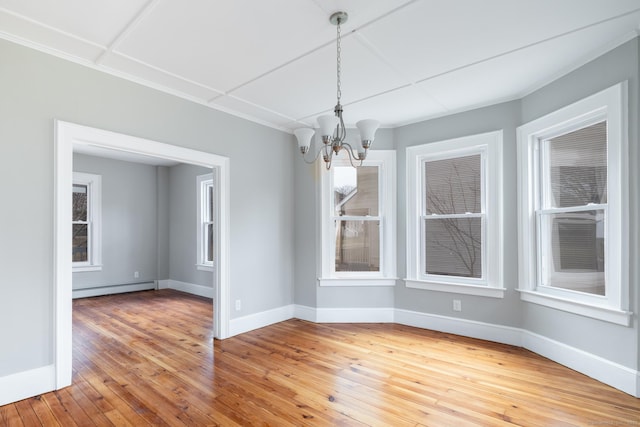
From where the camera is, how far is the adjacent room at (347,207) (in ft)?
7.64

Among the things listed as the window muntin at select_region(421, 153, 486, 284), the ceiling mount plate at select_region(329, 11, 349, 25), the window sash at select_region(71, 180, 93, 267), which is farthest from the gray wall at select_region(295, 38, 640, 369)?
the window sash at select_region(71, 180, 93, 267)

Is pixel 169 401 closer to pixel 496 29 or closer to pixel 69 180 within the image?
pixel 69 180

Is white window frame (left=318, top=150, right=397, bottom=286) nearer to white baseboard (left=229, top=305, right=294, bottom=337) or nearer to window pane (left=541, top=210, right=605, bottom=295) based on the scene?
white baseboard (left=229, top=305, right=294, bottom=337)

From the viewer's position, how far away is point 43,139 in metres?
2.60

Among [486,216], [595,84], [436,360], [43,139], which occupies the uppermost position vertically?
[595,84]

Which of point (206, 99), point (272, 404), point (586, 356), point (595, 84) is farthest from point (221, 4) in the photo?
point (586, 356)

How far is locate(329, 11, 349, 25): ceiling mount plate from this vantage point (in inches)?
85.4

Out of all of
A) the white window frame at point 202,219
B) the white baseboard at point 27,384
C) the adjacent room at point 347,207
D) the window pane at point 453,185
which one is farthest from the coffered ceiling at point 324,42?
the white window frame at point 202,219

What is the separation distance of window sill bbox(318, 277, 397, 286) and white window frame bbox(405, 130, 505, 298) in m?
0.28

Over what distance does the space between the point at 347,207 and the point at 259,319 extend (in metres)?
1.82

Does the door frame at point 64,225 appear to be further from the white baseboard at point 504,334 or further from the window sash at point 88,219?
the window sash at point 88,219

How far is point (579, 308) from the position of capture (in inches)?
114

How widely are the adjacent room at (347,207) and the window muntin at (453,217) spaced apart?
26 millimetres

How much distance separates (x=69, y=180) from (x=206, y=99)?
60.1 inches
